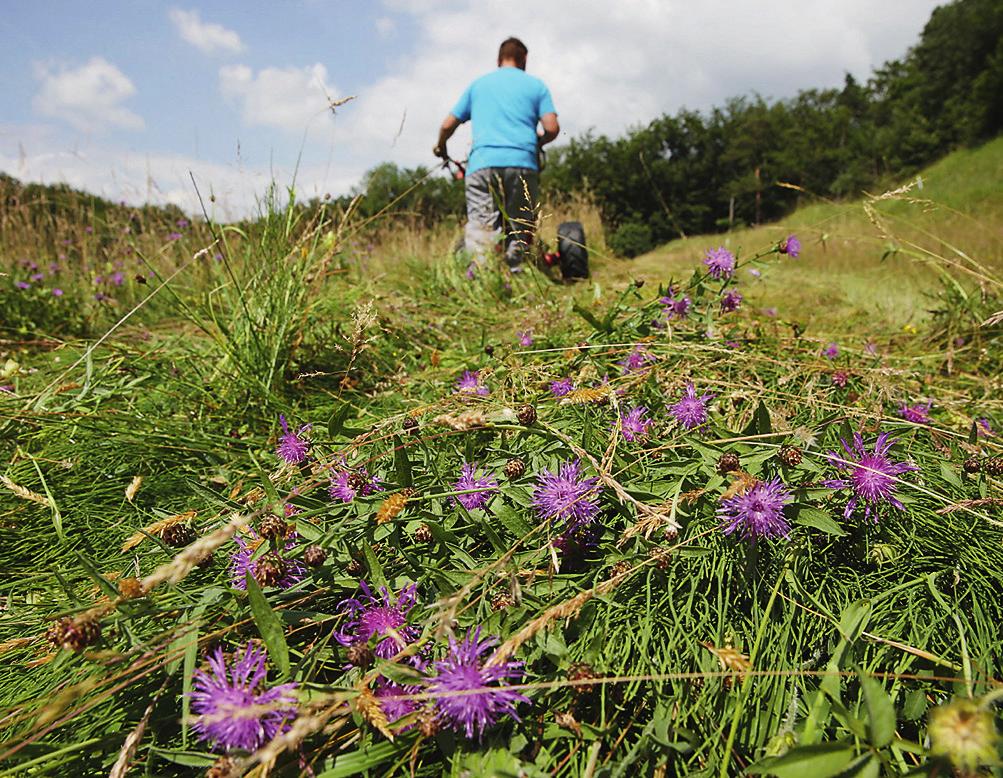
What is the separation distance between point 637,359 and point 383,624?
3.04ft

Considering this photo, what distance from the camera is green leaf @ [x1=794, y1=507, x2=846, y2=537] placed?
74 cm

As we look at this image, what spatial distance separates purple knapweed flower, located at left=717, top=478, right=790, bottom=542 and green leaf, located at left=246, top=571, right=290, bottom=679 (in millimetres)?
594

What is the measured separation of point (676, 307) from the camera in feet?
5.01

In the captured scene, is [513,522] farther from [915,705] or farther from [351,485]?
[915,705]

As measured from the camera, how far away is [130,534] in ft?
3.52

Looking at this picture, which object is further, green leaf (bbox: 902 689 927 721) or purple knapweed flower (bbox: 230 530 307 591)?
purple knapweed flower (bbox: 230 530 307 591)

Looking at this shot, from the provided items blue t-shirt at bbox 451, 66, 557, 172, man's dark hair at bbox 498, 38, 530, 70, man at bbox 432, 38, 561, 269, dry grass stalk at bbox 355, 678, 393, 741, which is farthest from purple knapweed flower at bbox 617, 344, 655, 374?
man's dark hair at bbox 498, 38, 530, 70

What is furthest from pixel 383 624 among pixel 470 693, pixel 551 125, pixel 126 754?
pixel 551 125

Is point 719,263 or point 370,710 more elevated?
point 719,263

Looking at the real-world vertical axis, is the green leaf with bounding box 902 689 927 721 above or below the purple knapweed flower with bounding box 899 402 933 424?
below

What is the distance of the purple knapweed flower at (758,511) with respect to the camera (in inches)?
29.0

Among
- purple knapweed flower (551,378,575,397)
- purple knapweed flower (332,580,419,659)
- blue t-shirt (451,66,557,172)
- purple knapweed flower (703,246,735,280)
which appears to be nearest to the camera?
purple knapweed flower (332,580,419,659)

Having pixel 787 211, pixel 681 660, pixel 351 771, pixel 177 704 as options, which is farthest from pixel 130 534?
pixel 787 211

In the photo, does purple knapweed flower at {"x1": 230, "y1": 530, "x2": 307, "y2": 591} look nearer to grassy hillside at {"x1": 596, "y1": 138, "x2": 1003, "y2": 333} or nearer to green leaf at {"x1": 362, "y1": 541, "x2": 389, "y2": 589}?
green leaf at {"x1": 362, "y1": 541, "x2": 389, "y2": 589}
